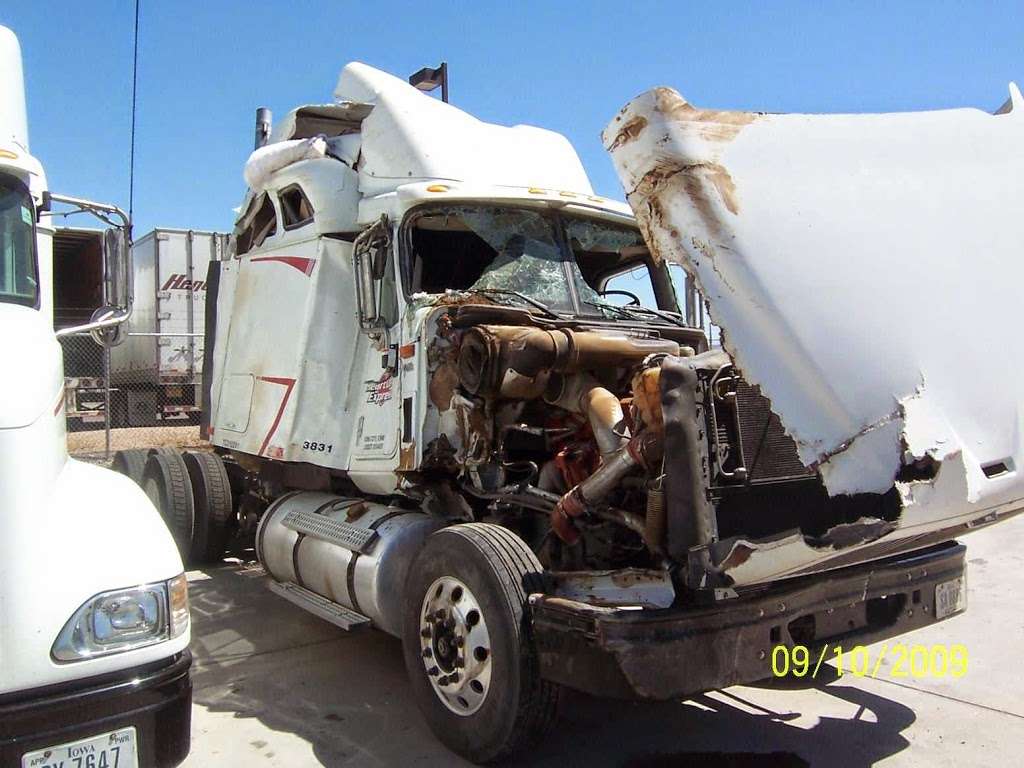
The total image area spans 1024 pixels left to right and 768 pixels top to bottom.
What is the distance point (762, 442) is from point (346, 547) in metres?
2.90

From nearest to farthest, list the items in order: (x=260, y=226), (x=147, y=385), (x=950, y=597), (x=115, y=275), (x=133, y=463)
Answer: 1. (x=950, y=597)
2. (x=115, y=275)
3. (x=260, y=226)
4. (x=133, y=463)
5. (x=147, y=385)

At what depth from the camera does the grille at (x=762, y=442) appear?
3.45 m

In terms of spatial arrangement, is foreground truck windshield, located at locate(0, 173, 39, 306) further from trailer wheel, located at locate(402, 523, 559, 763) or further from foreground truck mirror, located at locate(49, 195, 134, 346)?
trailer wheel, located at locate(402, 523, 559, 763)

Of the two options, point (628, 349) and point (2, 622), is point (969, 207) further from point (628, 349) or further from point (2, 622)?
point (2, 622)

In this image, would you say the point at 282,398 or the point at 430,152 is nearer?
the point at 430,152

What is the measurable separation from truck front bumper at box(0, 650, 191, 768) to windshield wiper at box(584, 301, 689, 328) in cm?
324

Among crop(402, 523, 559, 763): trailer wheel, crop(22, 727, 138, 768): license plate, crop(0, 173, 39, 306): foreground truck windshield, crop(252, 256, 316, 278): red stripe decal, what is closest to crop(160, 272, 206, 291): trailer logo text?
crop(252, 256, 316, 278): red stripe decal

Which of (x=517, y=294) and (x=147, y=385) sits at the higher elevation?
(x=517, y=294)

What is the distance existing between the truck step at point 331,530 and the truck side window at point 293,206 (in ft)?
6.87

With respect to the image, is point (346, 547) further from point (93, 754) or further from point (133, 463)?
point (133, 463)

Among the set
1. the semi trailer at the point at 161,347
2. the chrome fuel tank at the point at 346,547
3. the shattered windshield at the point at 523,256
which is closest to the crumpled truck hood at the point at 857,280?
the shattered windshield at the point at 523,256

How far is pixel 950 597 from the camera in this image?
4.29 meters

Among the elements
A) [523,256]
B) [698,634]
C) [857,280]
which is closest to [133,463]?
[523,256]
